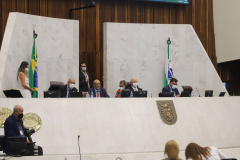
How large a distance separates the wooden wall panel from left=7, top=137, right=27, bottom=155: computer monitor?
24.4 feet

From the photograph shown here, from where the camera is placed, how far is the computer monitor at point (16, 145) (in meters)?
8.66

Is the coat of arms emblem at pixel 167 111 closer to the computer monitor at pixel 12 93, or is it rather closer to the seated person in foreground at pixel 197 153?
the computer monitor at pixel 12 93

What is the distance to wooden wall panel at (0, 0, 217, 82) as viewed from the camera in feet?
53.7

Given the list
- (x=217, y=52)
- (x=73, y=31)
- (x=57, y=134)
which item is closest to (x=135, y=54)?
(x=73, y=31)

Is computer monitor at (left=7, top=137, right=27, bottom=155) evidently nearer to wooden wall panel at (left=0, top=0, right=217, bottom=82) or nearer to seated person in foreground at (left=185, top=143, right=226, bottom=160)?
seated person in foreground at (left=185, top=143, right=226, bottom=160)

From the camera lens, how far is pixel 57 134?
436 inches

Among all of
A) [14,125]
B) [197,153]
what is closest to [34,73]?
[14,125]

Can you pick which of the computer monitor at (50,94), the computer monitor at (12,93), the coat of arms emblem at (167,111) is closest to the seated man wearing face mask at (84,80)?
the computer monitor at (50,94)

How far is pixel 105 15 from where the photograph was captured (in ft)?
57.2

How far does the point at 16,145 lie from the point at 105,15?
30.9 feet

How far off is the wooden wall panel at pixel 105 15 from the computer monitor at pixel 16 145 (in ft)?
24.4

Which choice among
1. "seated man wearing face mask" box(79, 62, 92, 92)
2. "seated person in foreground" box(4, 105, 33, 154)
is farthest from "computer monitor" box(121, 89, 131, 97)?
"seated person in foreground" box(4, 105, 33, 154)

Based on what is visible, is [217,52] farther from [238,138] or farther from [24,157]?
[24,157]

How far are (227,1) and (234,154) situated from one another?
8.27 metres
